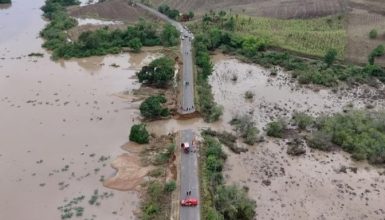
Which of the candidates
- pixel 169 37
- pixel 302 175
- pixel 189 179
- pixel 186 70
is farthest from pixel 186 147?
pixel 169 37

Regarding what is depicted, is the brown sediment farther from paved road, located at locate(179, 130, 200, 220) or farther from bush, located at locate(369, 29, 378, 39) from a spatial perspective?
bush, located at locate(369, 29, 378, 39)

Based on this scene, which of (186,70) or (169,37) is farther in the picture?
(169,37)

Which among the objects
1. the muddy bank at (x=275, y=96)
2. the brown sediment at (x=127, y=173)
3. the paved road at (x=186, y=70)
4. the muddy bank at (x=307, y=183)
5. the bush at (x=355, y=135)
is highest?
the paved road at (x=186, y=70)

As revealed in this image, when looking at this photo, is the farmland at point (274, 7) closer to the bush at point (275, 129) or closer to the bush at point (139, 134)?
the bush at point (275, 129)

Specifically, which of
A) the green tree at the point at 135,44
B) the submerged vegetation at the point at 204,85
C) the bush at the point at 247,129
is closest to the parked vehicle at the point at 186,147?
the bush at the point at 247,129

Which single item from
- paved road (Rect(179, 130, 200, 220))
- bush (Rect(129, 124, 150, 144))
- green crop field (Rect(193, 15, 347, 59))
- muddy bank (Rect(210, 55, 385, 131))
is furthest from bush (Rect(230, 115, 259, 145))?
green crop field (Rect(193, 15, 347, 59))

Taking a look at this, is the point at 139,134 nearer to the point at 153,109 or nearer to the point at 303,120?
the point at 153,109
